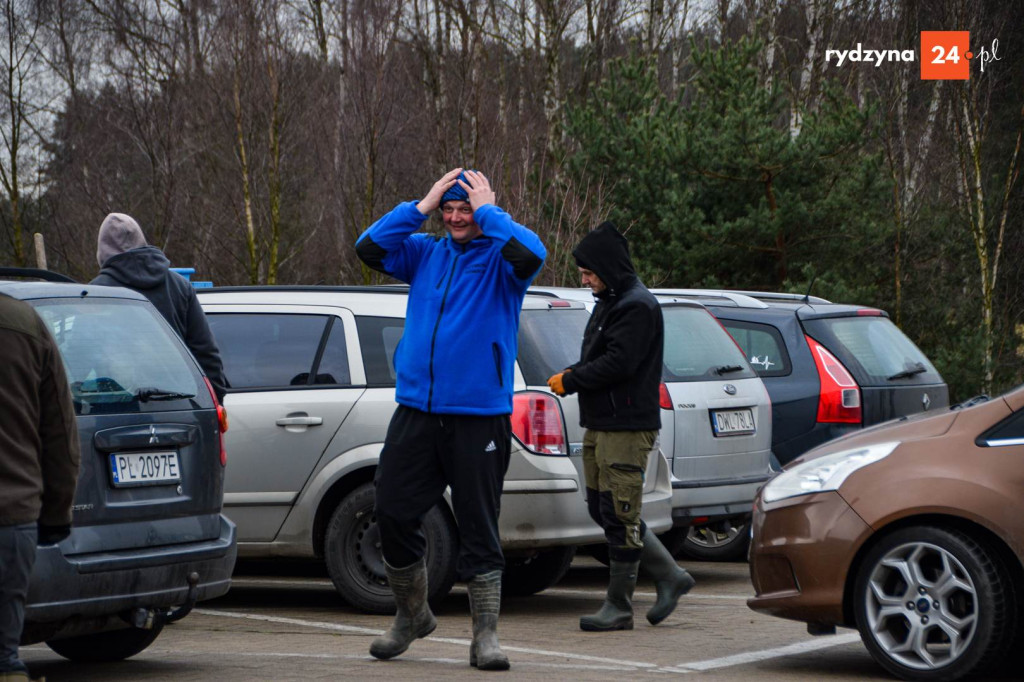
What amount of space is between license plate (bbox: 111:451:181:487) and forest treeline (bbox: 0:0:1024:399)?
41.3 feet

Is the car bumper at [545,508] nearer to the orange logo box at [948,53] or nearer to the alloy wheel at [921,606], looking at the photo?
the alloy wheel at [921,606]

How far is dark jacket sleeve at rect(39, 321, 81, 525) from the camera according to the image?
447 cm

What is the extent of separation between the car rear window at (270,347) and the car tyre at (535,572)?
1.63 metres

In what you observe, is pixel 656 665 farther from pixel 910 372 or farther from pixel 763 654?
pixel 910 372

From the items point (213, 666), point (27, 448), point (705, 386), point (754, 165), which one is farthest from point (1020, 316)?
point (27, 448)

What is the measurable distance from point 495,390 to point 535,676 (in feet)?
3.86

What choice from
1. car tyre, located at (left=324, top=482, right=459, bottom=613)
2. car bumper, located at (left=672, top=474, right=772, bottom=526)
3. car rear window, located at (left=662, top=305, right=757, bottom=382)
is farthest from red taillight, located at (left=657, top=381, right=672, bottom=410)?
car tyre, located at (left=324, top=482, right=459, bottom=613)

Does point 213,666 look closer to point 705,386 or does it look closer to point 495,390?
point 495,390

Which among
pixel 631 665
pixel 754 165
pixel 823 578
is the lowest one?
pixel 631 665

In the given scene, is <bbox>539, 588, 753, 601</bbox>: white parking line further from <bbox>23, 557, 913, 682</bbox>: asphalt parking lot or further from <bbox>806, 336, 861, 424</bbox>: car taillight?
<bbox>806, 336, 861, 424</bbox>: car taillight

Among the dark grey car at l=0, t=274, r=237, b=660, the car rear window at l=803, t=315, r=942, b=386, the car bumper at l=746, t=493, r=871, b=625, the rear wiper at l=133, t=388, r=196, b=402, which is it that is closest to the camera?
the dark grey car at l=0, t=274, r=237, b=660

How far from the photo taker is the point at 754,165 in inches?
790

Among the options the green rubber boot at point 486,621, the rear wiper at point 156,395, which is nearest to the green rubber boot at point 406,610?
the green rubber boot at point 486,621

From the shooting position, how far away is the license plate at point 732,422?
9156mm
